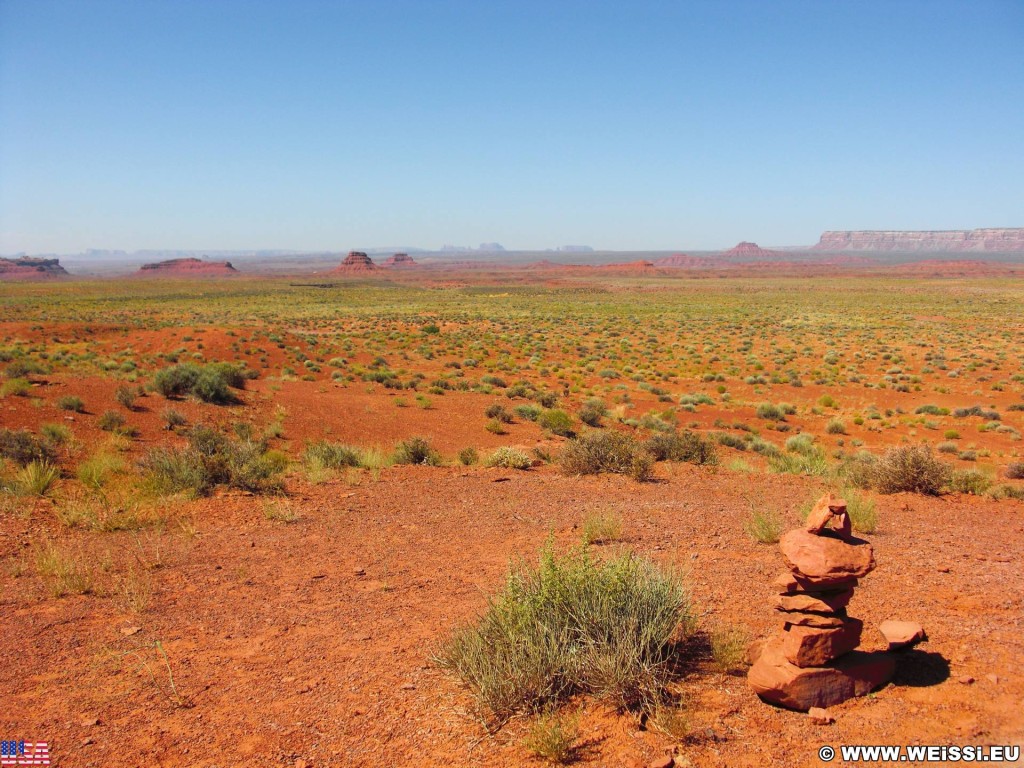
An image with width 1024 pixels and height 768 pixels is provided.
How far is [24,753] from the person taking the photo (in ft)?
12.3

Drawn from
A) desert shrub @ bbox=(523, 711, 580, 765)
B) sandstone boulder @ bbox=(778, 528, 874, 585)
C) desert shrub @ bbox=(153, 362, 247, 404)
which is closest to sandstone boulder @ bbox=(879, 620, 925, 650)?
sandstone boulder @ bbox=(778, 528, 874, 585)

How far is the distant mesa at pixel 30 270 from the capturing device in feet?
546

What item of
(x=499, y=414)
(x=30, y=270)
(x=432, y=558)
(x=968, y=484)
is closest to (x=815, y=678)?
(x=432, y=558)

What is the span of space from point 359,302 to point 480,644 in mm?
84484

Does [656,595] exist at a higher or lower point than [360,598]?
higher

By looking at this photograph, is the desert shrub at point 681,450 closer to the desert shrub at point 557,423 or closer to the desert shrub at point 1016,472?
the desert shrub at point 557,423

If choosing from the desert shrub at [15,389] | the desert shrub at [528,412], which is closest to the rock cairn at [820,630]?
the desert shrub at [528,412]

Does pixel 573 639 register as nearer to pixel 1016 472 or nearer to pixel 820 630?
pixel 820 630

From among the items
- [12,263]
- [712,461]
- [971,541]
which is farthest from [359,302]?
[12,263]

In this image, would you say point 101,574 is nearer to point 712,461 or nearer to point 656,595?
point 656,595

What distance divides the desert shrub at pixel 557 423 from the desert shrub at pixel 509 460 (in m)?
4.45

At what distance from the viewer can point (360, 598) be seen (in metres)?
6.13

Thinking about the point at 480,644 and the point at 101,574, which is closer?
the point at 480,644

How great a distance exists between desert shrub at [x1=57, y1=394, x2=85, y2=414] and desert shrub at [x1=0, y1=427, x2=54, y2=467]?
3560 mm
